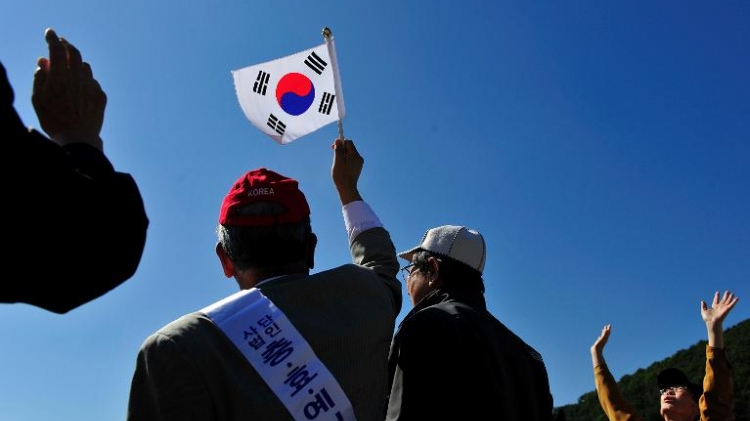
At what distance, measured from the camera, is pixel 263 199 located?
2.73m

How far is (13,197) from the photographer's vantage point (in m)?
1.26

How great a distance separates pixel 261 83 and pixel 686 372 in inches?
1096

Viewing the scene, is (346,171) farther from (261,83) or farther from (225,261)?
(261,83)

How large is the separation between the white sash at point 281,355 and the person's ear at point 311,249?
1.03ft

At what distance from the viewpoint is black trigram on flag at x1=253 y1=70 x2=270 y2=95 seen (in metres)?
5.04

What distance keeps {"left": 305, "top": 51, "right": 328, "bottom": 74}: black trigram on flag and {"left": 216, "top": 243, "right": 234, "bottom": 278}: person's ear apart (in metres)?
2.47

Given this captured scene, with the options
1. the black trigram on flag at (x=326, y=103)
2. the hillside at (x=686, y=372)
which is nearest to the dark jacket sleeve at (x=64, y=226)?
the black trigram on flag at (x=326, y=103)

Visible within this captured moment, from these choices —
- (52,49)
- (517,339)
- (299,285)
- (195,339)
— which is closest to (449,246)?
(517,339)

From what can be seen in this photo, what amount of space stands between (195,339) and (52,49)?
994mm

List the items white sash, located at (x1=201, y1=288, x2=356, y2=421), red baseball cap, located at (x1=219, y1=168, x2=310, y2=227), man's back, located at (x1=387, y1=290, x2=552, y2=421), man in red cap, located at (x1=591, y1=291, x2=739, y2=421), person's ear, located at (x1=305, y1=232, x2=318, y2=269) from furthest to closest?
man in red cap, located at (x1=591, y1=291, x2=739, y2=421)
man's back, located at (x1=387, y1=290, x2=552, y2=421)
person's ear, located at (x1=305, y1=232, x2=318, y2=269)
red baseball cap, located at (x1=219, y1=168, x2=310, y2=227)
white sash, located at (x1=201, y1=288, x2=356, y2=421)

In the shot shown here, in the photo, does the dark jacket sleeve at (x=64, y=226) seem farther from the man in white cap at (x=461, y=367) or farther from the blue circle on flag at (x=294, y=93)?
the blue circle on flag at (x=294, y=93)

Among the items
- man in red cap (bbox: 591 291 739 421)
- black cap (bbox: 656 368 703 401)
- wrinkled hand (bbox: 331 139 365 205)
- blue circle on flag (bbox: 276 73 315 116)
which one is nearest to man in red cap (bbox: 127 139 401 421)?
wrinkled hand (bbox: 331 139 365 205)

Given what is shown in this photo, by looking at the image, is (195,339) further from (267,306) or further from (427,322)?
(427,322)

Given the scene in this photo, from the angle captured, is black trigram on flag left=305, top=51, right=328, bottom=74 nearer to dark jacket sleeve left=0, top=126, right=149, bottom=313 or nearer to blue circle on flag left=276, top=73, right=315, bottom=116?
blue circle on flag left=276, top=73, right=315, bottom=116
